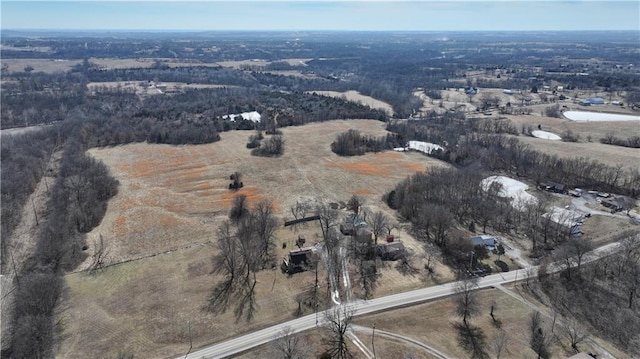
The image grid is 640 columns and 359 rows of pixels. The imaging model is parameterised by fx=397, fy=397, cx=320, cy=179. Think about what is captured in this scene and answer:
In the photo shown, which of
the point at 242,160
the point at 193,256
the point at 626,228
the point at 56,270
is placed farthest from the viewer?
the point at 242,160

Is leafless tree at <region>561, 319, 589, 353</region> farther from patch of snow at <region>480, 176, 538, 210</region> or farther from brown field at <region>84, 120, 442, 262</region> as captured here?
brown field at <region>84, 120, 442, 262</region>

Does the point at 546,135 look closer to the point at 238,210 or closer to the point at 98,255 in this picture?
the point at 238,210

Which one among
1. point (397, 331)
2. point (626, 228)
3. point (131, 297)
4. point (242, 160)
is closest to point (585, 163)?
point (626, 228)

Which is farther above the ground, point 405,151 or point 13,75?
point 13,75

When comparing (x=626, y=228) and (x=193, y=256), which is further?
(x=626, y=228)

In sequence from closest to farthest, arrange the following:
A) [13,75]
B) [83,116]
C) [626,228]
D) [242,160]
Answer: [626,228]
[242,160]
[83,116]
[13,75]

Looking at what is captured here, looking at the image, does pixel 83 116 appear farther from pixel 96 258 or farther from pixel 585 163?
pixel 585 163

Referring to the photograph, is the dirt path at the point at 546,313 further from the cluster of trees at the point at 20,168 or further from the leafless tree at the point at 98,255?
the cluster of trees at the point at 20,168
